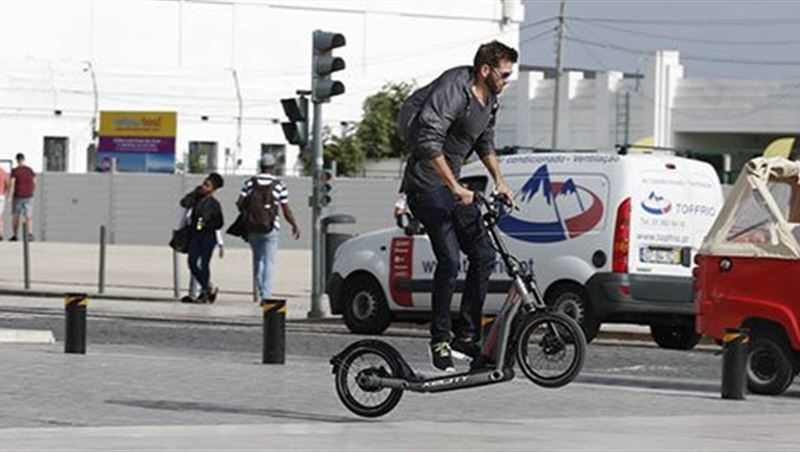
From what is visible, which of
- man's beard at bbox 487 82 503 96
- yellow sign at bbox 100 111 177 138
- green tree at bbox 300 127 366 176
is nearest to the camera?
man's beard at bbox 487 82 503 96

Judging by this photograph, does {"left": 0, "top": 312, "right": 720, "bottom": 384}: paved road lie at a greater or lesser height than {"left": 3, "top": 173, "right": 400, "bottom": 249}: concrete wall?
lesser

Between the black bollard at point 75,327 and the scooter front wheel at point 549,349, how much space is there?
615 cm

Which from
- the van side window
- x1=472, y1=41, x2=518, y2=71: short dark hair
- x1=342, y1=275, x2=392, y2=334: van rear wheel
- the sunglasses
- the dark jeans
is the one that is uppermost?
x1=472, y1=41, x2=518, y2=71: short dark hair

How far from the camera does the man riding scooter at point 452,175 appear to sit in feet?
38.2

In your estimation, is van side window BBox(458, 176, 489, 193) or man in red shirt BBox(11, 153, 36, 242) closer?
van side window BBox(458, 176, 489, 193)

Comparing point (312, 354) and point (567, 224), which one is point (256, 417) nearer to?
point (312, 354)

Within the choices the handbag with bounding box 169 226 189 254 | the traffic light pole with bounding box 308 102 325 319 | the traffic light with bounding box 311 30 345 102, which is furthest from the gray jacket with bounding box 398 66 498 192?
the handbag with bounding box 169 226 189 254

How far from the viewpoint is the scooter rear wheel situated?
11875 millimetres

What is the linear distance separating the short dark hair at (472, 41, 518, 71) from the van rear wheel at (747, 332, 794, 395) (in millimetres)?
4610

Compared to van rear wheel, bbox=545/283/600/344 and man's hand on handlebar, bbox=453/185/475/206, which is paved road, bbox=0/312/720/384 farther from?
man's hand on handlebar, bbox=453/185/475/206

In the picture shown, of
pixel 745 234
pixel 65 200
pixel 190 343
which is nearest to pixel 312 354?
pixel 190 343

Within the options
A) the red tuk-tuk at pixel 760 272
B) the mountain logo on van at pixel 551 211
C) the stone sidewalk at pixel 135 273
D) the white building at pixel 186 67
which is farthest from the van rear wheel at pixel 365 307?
the white building at pixel 186 67

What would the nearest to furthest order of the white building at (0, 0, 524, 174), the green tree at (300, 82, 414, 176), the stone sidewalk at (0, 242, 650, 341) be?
1. the stone sidewalk at (0, 242, 650, 341)
2. the white building at (0, 0, 524, 174)
3. the green tree at (300, 82, 414, 176)

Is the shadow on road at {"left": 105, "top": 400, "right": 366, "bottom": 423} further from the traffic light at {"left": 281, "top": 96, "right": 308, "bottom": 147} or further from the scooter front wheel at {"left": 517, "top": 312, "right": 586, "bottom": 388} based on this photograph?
the traffic light at {"left": 281, "top": 96, "right": 308, "bottom": 147}
